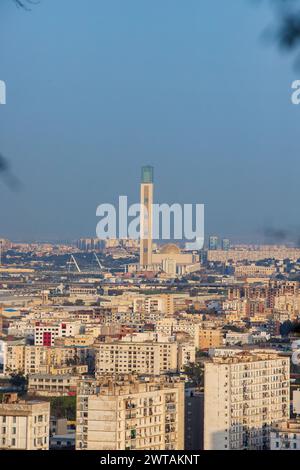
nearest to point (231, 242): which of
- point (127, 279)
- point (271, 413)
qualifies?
point (127, 279)

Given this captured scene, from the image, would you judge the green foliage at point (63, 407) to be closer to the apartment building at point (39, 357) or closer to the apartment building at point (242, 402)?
the apartment building at point (242, 402)

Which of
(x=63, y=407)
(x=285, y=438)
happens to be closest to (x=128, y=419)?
(x=285, y=438)

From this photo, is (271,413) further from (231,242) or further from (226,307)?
(231,242)

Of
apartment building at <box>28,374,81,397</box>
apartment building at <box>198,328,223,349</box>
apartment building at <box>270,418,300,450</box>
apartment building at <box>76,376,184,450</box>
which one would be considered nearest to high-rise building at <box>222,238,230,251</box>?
apartment building at <box>198,328,223,349</box>

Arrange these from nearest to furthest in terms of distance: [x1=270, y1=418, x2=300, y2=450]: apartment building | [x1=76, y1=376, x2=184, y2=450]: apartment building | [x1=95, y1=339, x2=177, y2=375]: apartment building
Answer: [x1=270, y1=418, x2=300, y2=450]: apartment building < [x1=76, y1=376, x2=184, y2=450]: apartment building < [x1=95, y1=339, x2=177, y2=375]: apartment building

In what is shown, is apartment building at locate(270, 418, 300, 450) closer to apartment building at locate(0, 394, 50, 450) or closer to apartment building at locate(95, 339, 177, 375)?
apartment building at locate(0, 394, 50, 450)

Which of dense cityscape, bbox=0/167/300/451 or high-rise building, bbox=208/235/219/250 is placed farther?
high-rise building, bbox=208/235/219/250
